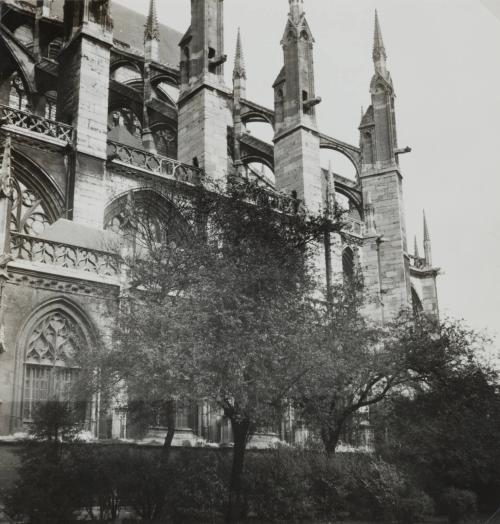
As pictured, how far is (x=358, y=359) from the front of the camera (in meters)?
16.5

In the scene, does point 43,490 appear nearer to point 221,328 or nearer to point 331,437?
point 221,328

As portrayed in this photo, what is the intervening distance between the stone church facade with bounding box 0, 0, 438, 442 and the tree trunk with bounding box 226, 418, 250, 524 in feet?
7.75

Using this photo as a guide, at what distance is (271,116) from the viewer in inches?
1126

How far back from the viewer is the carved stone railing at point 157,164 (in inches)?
794

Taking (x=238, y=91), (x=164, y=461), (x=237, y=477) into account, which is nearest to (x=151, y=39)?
(x=238, y=91)

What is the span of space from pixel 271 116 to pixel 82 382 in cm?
1811

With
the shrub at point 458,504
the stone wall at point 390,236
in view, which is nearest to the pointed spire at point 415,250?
the stone wall at point 390,236

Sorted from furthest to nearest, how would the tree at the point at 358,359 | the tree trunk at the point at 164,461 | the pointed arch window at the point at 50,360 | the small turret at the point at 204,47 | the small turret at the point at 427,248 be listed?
the small turret at the point at 427,248 → the small turret at the point at 204,47 → the tree at the point at 358,359 → the pointed arch window at the point at 50,360 → the tree trunk at the point at 164,461

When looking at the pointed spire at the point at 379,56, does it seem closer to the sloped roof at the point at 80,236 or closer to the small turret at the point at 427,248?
the small turret at the point at 427,248

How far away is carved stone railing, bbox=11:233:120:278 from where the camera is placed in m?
14.0

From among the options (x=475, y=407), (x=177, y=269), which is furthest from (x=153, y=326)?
(x=475, y=407)

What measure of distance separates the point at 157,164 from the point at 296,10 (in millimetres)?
10249

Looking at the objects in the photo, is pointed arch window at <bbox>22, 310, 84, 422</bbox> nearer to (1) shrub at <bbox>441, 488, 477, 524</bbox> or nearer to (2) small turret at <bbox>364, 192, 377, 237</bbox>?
(1) shrub at <bbox>441, 488, 477, 524</bbox>

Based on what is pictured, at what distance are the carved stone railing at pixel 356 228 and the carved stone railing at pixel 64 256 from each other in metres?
14.1
